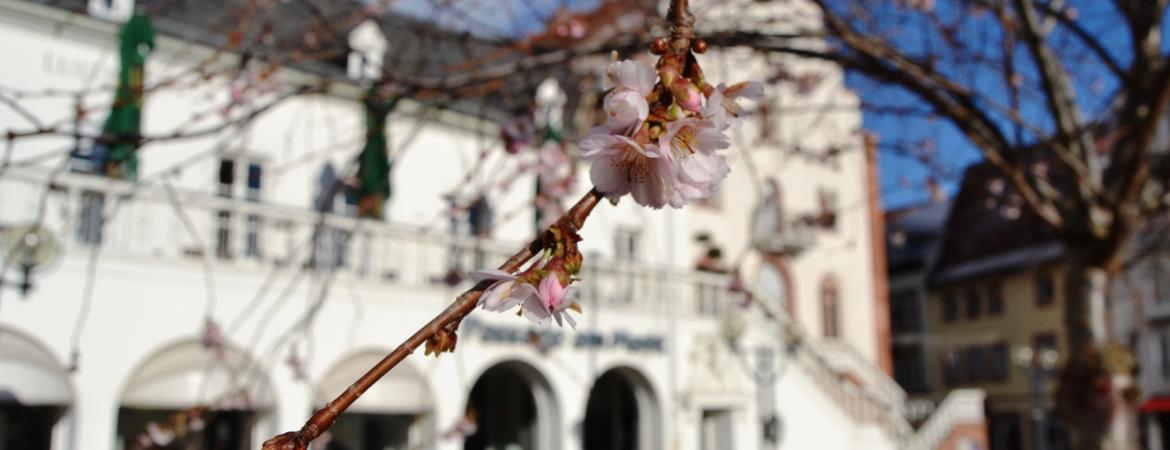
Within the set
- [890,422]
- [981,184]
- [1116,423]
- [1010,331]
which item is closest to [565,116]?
[981,184]

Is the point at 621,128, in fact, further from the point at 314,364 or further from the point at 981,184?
the point at 314,364

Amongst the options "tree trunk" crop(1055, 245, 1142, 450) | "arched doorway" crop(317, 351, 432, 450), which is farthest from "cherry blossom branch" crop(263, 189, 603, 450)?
"arched doorway" crop(317, 351, 432, 450)

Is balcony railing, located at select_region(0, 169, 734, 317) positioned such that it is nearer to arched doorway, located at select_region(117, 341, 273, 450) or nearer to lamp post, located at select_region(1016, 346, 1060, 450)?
arched doorway, located at select_region(117, 341, 273, 450)

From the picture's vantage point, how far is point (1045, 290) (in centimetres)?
2973

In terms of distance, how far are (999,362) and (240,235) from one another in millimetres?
26369

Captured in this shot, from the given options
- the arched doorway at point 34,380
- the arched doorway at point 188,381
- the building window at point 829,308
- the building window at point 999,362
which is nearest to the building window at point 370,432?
the arched doorway at point 188,381

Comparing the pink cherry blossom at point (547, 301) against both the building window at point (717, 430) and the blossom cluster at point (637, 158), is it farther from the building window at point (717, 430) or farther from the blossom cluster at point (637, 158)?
the building window at point (717, 430)

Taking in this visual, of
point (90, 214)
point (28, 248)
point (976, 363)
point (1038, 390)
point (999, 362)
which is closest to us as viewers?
point (28, 248)

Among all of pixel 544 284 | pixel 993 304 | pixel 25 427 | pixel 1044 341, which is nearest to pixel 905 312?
pixel 993 304

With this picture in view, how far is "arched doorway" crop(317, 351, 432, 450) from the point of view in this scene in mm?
10893

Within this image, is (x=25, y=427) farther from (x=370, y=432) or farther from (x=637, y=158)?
(x=637, y=158)

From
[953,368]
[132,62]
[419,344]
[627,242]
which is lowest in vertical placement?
[419,344]

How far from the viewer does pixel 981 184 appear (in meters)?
6.59

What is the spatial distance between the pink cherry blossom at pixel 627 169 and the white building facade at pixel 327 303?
329 centimetres
